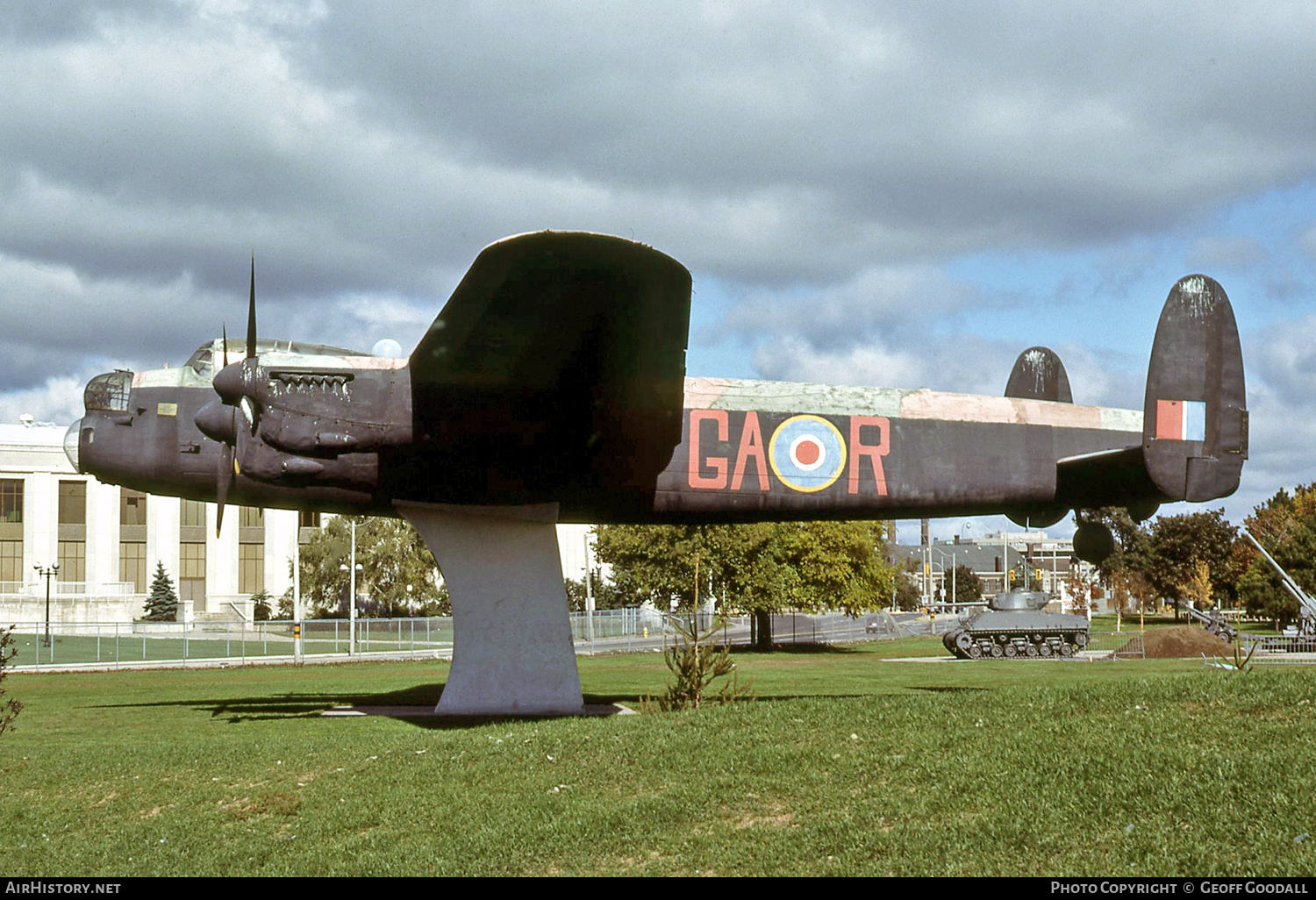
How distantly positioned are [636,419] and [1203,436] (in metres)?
8.61

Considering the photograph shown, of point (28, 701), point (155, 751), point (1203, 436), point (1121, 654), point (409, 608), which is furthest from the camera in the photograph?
point (409, 608)

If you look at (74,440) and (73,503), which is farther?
(73,503)

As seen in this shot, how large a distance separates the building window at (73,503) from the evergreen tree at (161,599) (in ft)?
20.8

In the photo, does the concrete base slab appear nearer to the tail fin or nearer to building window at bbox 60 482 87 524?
the tail fin

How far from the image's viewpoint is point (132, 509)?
272 ft

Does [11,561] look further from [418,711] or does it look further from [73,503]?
[418,711]

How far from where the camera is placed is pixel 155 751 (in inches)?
519

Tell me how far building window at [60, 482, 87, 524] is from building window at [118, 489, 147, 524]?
108 inches

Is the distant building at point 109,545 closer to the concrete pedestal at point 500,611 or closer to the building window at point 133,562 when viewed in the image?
the building window at point 133,562

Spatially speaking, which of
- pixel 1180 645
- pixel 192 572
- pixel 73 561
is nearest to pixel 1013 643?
pixel 1180 645

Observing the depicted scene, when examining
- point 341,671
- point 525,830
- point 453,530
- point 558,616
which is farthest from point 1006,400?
point 341,671

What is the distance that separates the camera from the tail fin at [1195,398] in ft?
54.0

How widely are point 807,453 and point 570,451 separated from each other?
3752mm

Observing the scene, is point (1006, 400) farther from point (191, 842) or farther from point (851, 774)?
point (191, 842)
